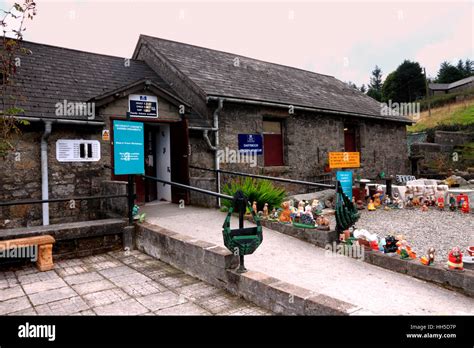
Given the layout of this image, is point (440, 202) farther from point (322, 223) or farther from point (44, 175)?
point (44, 175)

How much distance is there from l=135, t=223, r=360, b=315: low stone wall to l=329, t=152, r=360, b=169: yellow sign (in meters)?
8.78

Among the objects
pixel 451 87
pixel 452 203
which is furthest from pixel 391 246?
pixel 451 87

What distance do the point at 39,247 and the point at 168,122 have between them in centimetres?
497

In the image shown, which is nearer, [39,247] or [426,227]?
[39,247]

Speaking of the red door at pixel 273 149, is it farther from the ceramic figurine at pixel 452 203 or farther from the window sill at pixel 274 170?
the ceramic figurine at pixel 452 203

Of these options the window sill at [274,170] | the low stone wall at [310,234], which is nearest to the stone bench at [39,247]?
the low stone wall at [310,234]

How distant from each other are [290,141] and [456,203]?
529 cm

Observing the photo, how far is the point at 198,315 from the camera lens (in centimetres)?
348

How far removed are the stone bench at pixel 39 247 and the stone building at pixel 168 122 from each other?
2421 millimetres

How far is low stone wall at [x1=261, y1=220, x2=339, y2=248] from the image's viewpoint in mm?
5855

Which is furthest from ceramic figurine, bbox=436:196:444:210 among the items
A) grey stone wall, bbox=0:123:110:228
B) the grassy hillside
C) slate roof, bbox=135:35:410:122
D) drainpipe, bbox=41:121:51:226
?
the grassy hillside

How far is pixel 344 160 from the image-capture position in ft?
45.2

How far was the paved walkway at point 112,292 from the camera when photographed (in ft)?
12.2

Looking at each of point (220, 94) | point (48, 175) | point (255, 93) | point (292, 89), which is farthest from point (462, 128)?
point (48, 175)
